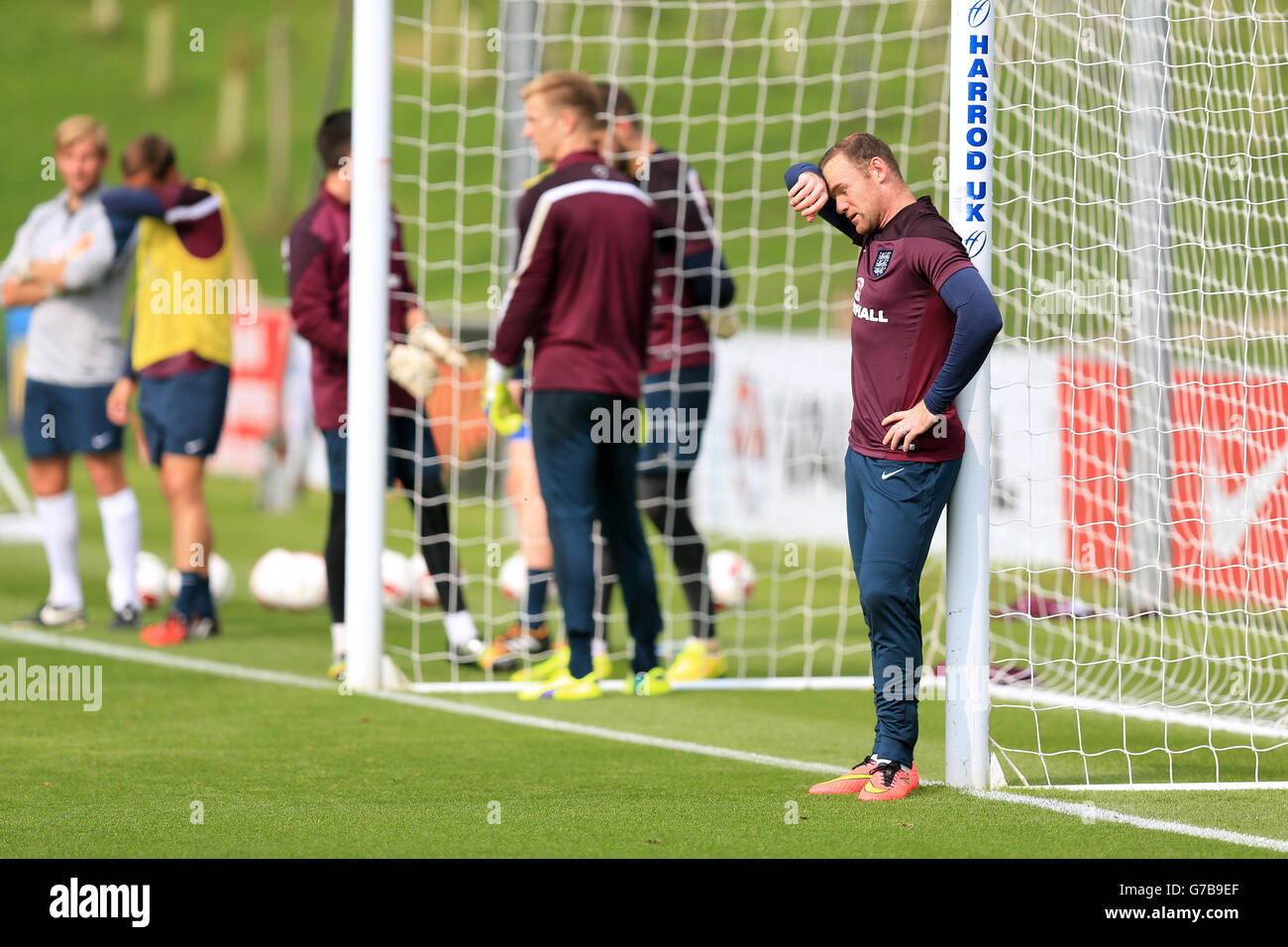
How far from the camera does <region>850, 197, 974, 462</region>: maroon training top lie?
4551 mm

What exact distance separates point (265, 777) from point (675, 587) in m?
5.94

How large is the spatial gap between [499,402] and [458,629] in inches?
52.6

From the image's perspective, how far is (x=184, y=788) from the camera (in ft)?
16.0

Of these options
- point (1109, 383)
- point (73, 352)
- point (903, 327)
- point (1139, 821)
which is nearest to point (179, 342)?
point (73, 352)

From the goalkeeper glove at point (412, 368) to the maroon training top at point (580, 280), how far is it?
1.88ft

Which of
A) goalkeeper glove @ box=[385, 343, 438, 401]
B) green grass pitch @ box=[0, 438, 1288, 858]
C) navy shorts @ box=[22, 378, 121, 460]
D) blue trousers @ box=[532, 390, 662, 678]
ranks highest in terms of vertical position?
goalkeeper glove @ box=[385, 343, 438, 401]

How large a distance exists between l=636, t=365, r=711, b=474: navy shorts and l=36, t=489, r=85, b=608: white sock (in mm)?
2998

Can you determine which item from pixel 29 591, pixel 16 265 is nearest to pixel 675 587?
pixel 29 591

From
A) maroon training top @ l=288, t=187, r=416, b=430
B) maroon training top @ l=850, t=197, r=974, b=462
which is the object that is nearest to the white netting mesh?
maroon training top @ l=850, t=197, r=974, b=462

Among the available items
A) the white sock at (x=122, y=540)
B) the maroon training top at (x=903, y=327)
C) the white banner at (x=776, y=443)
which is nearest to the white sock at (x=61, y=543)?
the white sock at (x=122, y=540)

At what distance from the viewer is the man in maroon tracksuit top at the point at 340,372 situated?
7.09 meters

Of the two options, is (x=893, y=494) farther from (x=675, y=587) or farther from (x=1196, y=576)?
(x=675, y=587)

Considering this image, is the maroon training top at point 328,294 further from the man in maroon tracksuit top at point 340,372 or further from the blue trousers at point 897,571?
the blue trousers at point 897,571

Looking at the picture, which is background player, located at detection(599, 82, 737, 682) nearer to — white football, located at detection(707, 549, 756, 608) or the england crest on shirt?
white football, located at detection(707, 549, 756, 608)
